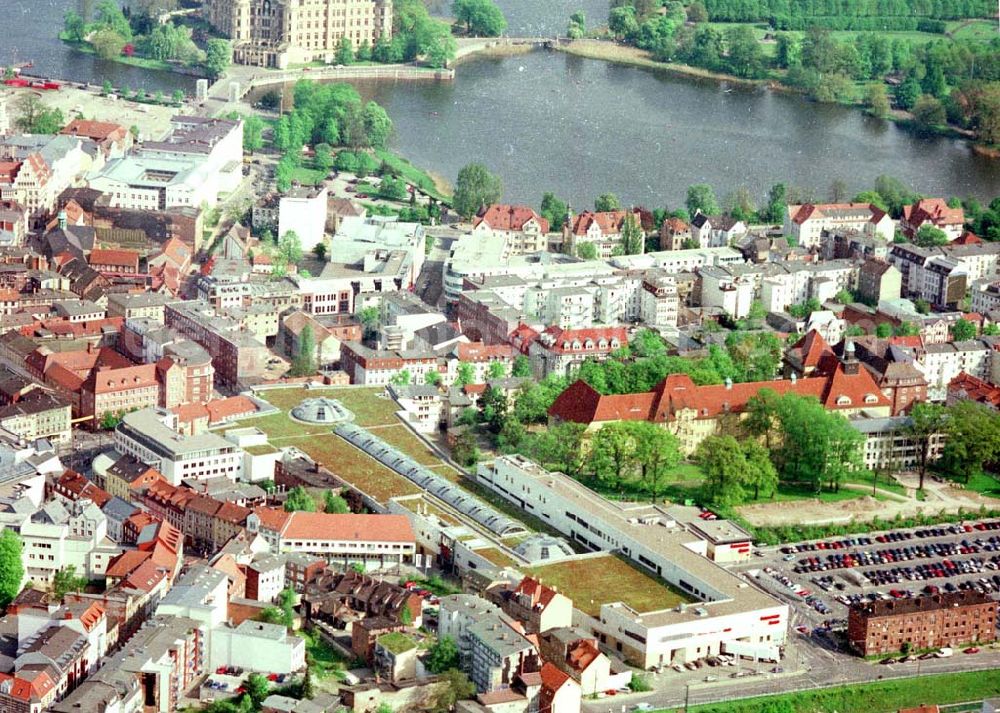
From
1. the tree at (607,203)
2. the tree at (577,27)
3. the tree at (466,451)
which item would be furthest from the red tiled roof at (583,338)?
the tree at (577,27)

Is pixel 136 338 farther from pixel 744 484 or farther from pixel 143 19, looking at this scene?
pixel 143 19

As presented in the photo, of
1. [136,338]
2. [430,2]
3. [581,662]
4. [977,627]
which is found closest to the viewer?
[581,662]

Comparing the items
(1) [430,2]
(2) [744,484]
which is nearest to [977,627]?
(2) [744,484]

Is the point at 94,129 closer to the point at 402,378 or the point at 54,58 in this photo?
the point at 54,58

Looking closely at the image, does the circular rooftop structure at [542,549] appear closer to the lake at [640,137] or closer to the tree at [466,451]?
the tree at [466,451]

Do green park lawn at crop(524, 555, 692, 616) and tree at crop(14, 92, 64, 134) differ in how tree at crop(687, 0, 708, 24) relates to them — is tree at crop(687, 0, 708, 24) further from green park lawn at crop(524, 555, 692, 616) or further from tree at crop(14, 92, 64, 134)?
green park lawn at crop(524, 555, 692, 616)
